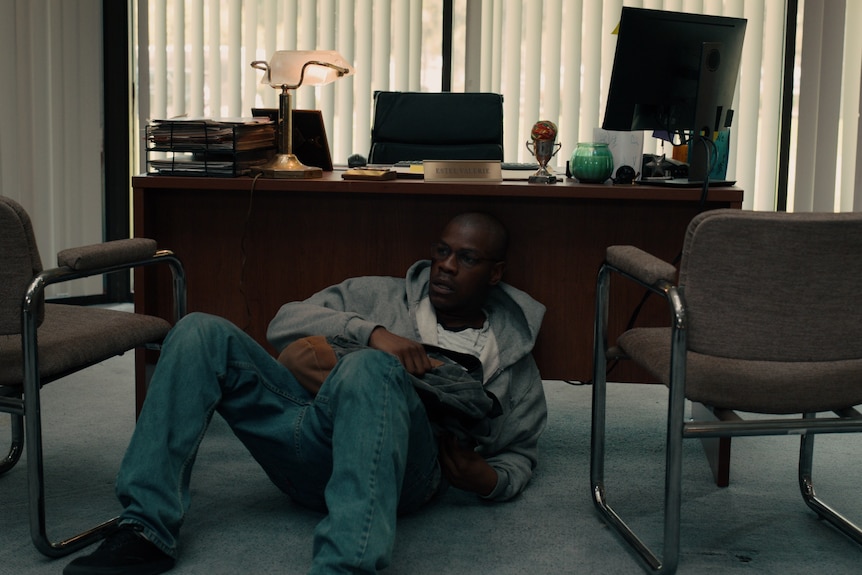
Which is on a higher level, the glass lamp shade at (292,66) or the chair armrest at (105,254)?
the glass lamp shade at (292,66)

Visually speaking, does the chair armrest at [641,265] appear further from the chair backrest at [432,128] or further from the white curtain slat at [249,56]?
the white curtain slat at [249,56]

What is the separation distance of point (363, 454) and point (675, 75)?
4.42ft

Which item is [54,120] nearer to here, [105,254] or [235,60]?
[235,60]

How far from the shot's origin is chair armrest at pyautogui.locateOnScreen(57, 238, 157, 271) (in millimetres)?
1853

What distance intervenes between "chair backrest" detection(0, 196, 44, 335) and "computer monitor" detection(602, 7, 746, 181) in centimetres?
137

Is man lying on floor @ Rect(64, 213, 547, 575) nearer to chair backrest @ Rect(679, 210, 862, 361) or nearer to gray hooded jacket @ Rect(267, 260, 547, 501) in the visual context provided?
gray hooded jacket @ Rect(267, 260, 547, 501)

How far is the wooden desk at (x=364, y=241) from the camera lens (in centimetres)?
247

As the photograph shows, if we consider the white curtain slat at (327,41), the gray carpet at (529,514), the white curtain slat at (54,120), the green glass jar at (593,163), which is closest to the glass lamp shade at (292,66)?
the green glass jar at (593,163)

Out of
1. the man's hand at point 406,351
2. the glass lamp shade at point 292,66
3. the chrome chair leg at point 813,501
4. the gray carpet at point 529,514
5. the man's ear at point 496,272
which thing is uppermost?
the glass lamp shade at point 292,66

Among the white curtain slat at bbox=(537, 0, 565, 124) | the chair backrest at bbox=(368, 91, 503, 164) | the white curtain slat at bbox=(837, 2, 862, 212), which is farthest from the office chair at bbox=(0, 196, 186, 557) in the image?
the white curtain slat at bbox=(837, 2, 862, 212)

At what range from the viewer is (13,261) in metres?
1.77

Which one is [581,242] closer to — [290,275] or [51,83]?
[290,275]

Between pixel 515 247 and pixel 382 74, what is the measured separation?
2.35 metres

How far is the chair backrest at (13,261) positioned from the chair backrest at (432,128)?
1873 mm
